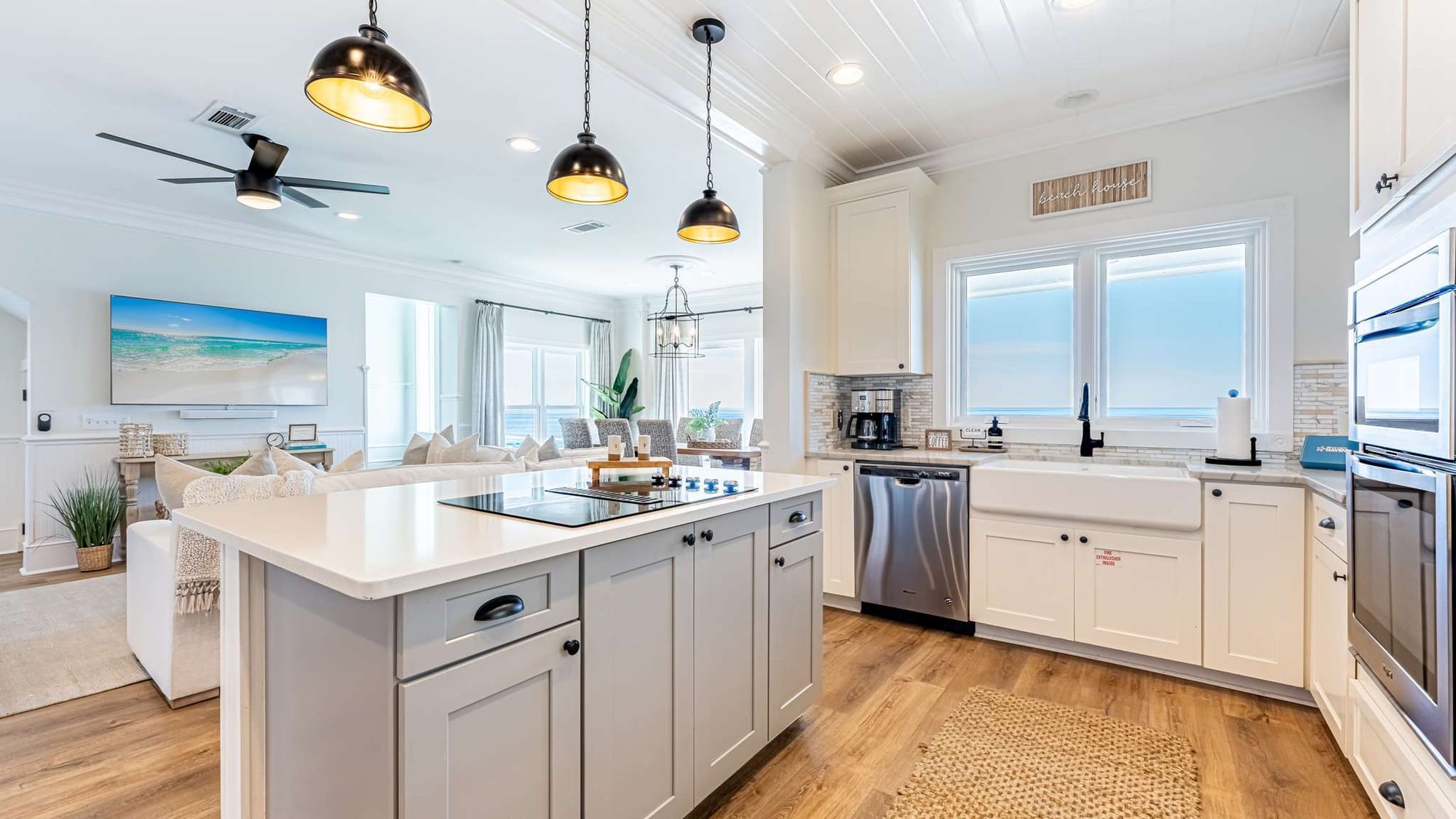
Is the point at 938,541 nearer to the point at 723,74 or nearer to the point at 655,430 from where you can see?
the point at 723,74

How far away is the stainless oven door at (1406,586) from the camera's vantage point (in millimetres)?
1206

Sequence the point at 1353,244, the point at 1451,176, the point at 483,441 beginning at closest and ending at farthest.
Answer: the point at 1451,176 < the point at 1353,244 < the point at 483,441

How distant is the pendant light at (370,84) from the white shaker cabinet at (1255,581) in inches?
124

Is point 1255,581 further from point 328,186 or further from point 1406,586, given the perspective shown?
point 328,186

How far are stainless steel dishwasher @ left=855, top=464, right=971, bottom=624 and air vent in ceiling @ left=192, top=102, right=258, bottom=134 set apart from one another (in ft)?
12.1

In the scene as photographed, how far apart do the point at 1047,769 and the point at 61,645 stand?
170 inches

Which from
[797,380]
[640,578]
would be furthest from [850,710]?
[797,380]

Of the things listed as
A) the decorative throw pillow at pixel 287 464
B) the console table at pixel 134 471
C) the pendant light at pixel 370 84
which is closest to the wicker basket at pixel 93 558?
the console table at pixel 134 471

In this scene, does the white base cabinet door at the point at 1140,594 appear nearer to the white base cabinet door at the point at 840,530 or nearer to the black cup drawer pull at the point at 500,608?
the white base cabinet door at the point at 840,530

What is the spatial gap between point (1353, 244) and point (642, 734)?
3478mm

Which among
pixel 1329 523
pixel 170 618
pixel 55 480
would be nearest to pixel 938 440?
pixel 1329 523

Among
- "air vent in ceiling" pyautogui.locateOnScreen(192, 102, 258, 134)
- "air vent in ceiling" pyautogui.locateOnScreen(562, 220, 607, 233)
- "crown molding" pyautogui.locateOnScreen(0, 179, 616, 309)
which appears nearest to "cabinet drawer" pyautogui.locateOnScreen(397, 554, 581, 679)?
"air vent in ceiling" pyautogui.locateOnScreen(192, 102, 258, 134)

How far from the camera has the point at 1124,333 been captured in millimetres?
3332

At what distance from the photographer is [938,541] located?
323cm
